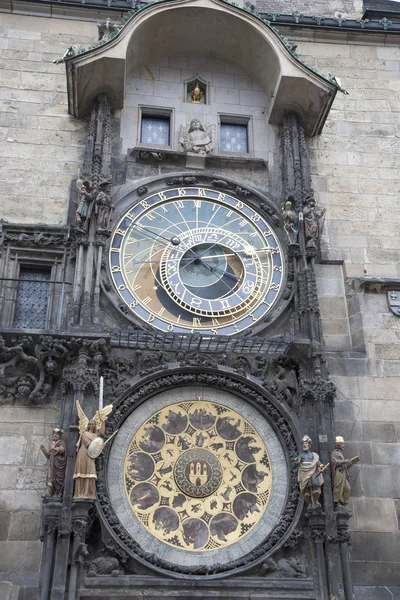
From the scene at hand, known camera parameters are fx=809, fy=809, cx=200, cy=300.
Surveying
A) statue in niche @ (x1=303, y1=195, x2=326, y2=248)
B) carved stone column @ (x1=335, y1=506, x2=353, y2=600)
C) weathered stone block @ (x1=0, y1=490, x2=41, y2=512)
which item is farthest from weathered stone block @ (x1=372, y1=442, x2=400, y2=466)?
weathered stone block @ (x1=0, y1=490, x2=41, y2=512)

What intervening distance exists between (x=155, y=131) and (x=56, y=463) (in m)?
5.42

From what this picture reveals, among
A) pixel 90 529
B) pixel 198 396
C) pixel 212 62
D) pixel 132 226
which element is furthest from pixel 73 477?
pixel 212 62

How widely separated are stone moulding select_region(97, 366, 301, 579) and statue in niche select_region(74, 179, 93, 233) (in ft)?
7.48

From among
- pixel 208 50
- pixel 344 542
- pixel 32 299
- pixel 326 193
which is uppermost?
pixel 208 50

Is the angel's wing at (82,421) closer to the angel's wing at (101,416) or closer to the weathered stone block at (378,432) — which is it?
the angel's wing at (101,416)

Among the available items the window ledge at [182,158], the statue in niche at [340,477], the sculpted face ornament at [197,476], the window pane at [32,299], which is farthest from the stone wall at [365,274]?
the window pane at [32,299]

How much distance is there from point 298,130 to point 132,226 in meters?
2.95

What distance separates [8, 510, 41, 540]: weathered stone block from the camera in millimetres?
8766

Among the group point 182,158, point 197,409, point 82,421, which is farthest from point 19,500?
point 182,158

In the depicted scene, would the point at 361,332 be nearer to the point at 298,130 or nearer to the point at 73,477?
the point at 298,130

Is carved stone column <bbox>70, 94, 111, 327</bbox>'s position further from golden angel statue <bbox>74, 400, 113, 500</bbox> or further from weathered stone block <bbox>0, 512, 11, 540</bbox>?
weathered stone block <bbox>0, 512, 11, 540</bbox>

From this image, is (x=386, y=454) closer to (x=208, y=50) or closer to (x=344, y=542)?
(x=344, y=542)

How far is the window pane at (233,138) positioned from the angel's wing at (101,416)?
4.72 meters

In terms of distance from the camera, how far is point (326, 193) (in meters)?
11.7
